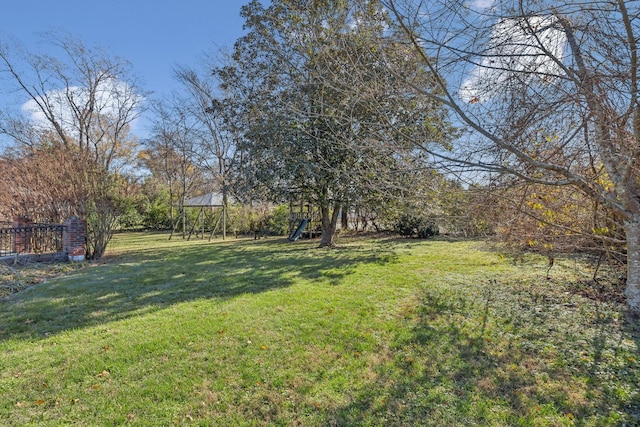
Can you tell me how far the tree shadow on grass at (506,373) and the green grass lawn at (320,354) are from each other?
0.05 feet

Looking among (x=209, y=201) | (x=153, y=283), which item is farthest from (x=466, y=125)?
(x=209, y=201)

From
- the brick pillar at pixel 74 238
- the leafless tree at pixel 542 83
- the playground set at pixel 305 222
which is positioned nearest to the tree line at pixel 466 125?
the leafless tree at pixel 542 83

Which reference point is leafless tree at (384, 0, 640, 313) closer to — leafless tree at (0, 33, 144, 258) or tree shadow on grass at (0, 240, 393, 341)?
tree shadow on grass at (0, 240, 393, 341)

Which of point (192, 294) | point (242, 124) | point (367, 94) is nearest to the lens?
point (367, 94)

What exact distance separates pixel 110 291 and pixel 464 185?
6004mm

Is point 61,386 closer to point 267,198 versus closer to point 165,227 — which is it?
point 267,198

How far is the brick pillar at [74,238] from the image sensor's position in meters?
9.07

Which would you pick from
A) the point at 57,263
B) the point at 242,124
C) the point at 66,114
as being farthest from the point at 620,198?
the point at 66,114

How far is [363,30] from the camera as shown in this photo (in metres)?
3.87

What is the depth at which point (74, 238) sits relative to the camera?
30.1 ft

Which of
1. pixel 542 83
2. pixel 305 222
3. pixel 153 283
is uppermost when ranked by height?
pixel 542 83

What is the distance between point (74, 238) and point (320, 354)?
8987mm

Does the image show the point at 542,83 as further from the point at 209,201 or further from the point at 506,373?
the point at 209,201

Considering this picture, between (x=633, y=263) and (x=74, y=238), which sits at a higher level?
(x=74, y=238)
